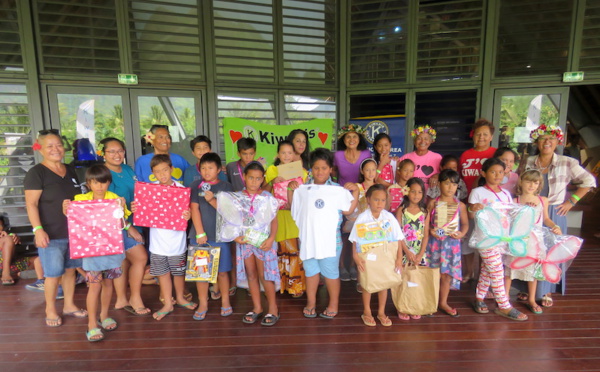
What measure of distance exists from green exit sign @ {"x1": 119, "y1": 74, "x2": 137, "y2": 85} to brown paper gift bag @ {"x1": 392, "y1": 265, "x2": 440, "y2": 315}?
4.04 m

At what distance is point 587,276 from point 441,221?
8.00 feet

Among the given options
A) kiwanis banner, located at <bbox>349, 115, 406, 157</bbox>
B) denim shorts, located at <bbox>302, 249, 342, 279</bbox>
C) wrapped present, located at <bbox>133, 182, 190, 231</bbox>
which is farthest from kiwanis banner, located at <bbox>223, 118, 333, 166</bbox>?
denim shorts, located at <bbox>302, 249, 342, 279</bbox>

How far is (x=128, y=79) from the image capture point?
423 cm

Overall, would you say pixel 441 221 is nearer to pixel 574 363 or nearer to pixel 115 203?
pixel 574 363

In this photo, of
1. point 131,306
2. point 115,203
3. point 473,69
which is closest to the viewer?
point 115,203

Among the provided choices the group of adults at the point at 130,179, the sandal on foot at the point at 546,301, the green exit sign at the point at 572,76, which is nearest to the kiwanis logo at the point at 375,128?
the group of adults at the point at 130,179

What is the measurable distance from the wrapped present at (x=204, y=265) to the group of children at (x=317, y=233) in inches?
2.8

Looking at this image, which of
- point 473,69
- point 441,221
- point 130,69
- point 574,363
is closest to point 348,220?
point 441,221

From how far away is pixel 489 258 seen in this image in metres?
2.70

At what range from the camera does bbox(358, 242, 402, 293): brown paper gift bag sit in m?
2.49

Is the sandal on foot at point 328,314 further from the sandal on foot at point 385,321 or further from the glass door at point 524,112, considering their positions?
the glass door at point 524,112

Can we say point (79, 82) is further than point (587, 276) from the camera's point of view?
Yes

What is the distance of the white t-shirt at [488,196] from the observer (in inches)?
107

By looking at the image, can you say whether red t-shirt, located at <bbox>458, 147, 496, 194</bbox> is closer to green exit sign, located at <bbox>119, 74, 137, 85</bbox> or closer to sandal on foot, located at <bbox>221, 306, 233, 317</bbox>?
sandal on foot, located at <bbox>221, 306, 233, 317</bbox>
